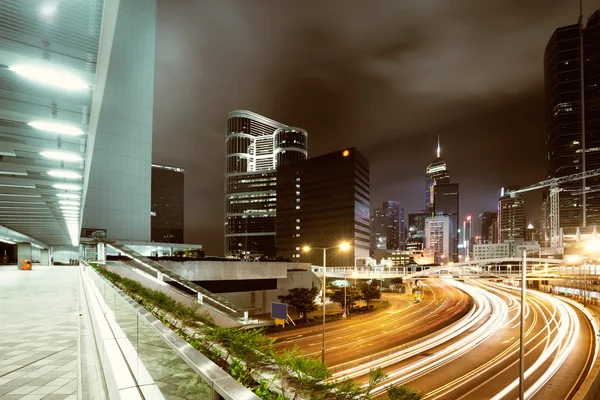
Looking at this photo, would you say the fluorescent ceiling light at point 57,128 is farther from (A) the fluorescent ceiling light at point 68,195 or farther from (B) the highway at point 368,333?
(B) the highway at point 368,333

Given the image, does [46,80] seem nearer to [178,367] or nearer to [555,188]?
[178,367]

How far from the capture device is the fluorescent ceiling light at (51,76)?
22.7 feet

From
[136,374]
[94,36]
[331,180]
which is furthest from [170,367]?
[331,180]

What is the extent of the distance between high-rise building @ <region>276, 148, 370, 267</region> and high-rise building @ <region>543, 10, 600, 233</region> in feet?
340

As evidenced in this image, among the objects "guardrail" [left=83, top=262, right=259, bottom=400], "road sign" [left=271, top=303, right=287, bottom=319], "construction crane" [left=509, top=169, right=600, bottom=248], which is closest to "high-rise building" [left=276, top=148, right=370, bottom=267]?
"construction crane" [left=509, top=169, right=600, bottom=248]

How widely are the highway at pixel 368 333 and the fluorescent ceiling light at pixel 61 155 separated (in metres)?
18.1

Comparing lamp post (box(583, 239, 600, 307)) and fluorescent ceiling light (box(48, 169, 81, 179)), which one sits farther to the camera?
lamp post (box(583, 239, 600, 307))

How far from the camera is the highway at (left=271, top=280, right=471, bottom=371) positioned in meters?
27.1

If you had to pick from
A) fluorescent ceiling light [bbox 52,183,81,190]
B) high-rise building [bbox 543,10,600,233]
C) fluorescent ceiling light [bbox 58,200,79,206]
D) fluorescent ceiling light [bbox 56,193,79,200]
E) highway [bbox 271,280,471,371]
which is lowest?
highway [bbox 271,280,471,371]

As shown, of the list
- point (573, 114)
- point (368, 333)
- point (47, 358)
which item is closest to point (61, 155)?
point (47, 358)

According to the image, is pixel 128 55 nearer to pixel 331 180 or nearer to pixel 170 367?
pixel 170 367

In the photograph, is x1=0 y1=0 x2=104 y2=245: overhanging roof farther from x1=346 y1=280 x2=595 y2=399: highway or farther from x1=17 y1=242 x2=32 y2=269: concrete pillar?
x1=17 y1=242 x2=32 y2=269: concrete pillar

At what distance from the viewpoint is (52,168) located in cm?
1384

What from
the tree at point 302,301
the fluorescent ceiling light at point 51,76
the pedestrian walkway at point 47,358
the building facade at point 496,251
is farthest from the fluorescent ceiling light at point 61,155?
the building facade at point 496,251
